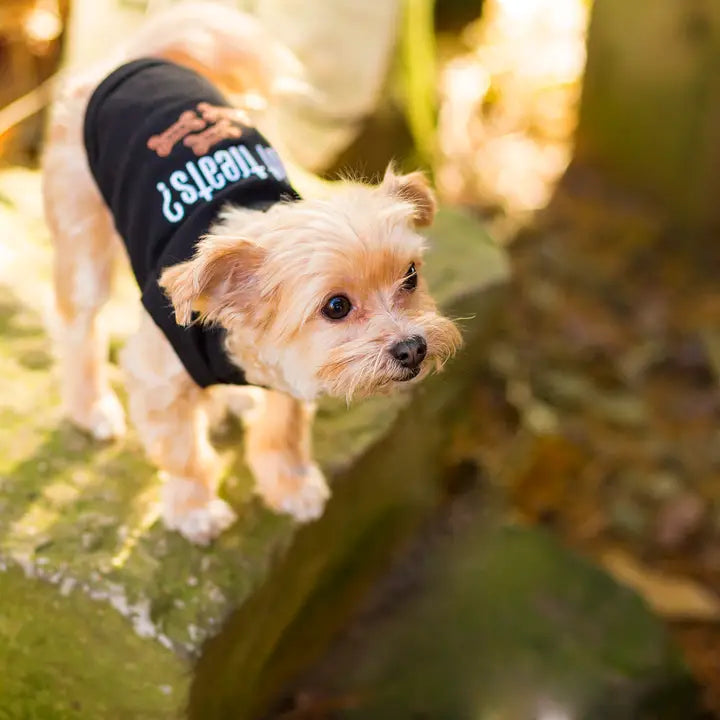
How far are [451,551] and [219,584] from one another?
139cm

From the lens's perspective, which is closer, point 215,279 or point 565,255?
point 215,279

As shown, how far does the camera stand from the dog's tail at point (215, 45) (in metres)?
2.50

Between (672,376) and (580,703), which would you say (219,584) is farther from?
(672,376)

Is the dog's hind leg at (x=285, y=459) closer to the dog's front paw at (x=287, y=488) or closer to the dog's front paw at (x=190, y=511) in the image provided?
the dog's front paw at (x=287, y=488)

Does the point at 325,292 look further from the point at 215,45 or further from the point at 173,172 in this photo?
the point at 215,45

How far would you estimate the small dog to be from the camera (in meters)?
1.84

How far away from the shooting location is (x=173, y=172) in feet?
6.92

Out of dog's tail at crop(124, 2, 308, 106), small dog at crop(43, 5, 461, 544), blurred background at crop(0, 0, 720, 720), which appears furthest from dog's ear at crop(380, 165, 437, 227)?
blurred background at crop(0, 0, 720, 720)

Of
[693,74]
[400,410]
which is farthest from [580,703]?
[693,74]

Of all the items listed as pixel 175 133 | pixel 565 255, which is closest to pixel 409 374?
pixel 175 133

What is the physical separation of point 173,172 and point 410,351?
75 centimetres

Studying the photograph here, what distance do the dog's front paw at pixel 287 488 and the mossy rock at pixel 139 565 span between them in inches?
1.7

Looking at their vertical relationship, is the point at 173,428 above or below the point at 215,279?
below

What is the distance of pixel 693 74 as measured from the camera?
4570 mm
